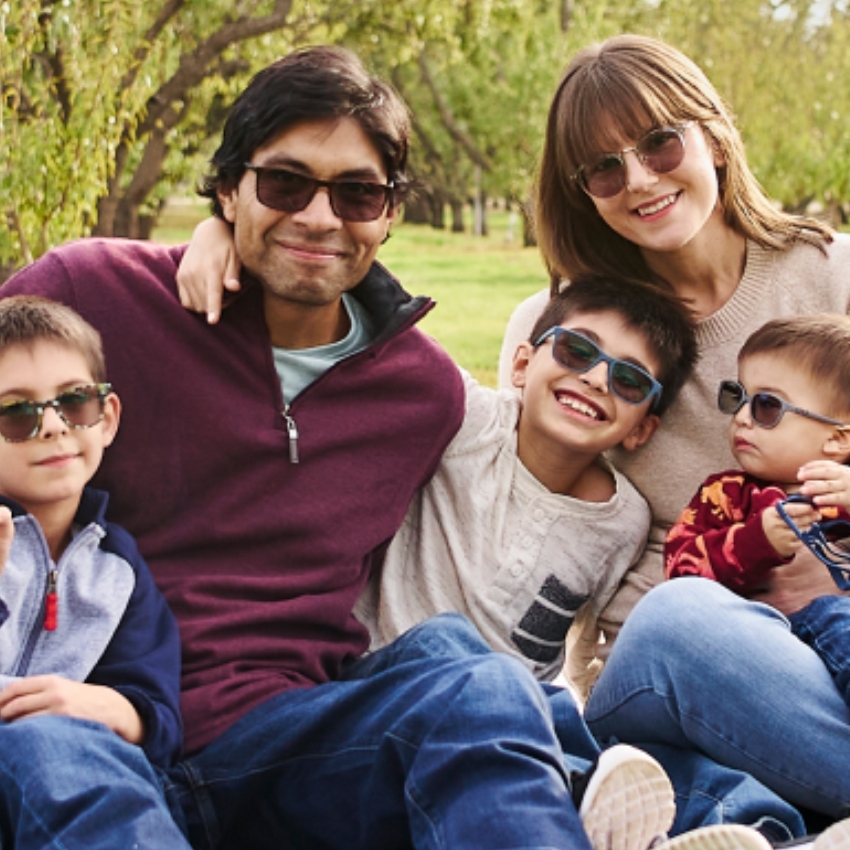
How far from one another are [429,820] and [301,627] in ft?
2.69

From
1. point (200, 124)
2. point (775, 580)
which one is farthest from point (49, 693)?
point (200, 124)

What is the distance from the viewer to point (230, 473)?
321 cm

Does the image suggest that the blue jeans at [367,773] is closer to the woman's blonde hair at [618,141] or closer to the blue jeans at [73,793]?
the blue jeans at [73,793]

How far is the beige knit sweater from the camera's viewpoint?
3779 millimetres

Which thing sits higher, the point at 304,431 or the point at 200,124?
the point at 304,431

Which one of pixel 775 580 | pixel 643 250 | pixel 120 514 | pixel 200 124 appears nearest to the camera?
pixel 120 514

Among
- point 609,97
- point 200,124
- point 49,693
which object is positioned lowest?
point 200,124

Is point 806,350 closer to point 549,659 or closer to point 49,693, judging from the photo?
point 549,659

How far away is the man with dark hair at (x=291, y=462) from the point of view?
279cm

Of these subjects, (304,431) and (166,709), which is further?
(304,431)

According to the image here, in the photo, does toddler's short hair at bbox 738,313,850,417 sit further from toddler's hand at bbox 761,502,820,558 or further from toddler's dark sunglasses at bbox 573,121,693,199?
toddler's dark sunglasses at bbox 573,121,693,199

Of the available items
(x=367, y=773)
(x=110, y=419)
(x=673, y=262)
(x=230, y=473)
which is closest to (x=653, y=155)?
(x=673, y=262)

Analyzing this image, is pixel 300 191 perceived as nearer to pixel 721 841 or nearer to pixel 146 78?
pixel 721 841

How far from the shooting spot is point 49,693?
101 inches
